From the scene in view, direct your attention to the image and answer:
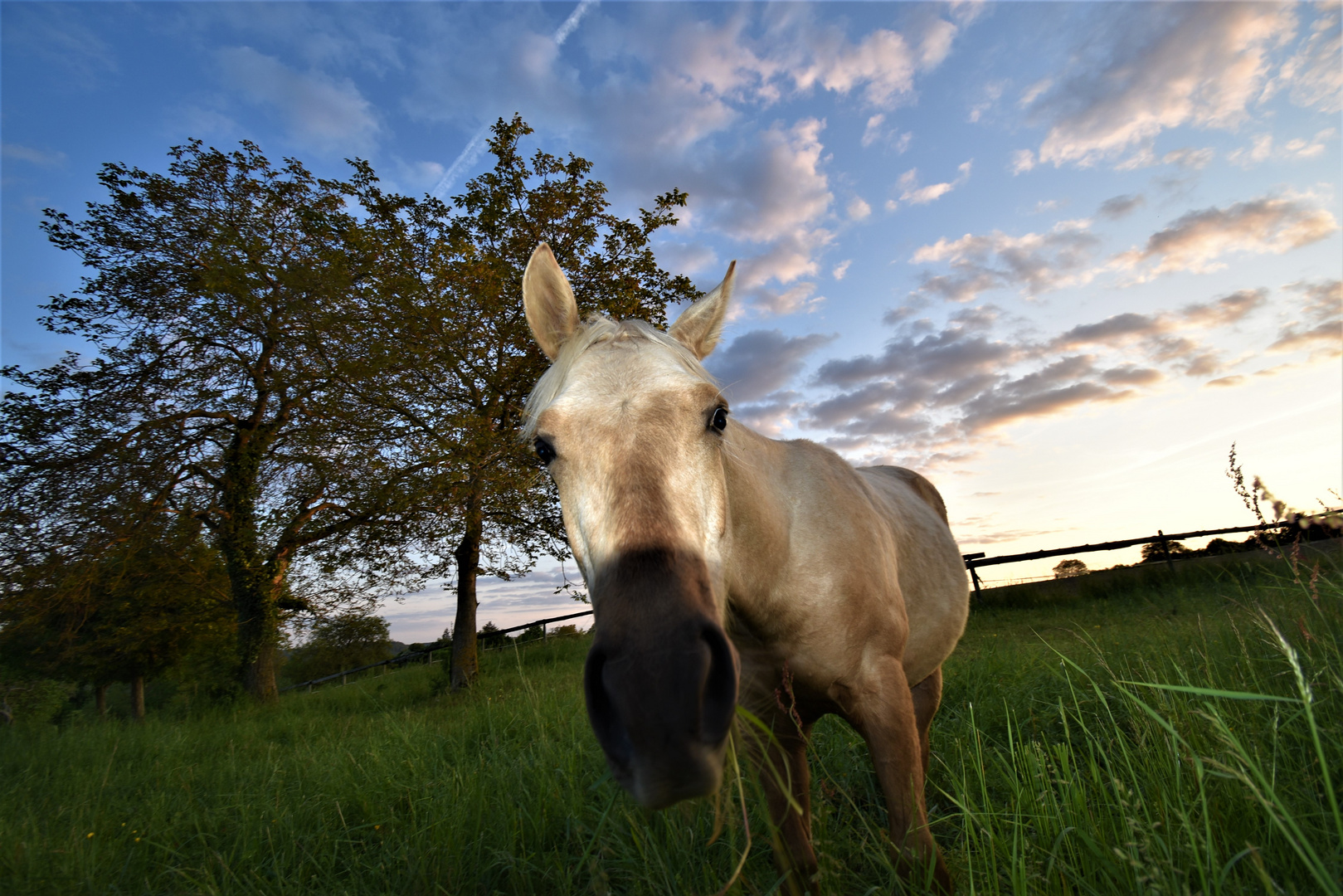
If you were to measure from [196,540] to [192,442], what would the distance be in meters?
2.32

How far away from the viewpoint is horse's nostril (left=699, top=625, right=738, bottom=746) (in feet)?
4.41

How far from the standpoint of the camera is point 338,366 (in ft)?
41.4

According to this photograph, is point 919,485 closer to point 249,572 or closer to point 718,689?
point 718,689

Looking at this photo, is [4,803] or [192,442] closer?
[4,803]

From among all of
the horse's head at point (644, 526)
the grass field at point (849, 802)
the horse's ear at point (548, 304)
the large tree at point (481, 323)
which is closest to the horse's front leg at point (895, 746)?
the grass field at point (849, 802)

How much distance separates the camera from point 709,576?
1.84 metres

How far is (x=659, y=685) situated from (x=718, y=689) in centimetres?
18

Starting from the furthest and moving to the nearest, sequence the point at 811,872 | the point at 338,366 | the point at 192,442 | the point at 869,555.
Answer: the point at 192,442
the point at 338,366
the point at 869,555
the point at 811,872

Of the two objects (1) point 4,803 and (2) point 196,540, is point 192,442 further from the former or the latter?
(1) point 4,803

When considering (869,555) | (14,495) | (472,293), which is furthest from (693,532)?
(14,495)

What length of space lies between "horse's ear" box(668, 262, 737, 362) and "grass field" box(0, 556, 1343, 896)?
6.75 feet

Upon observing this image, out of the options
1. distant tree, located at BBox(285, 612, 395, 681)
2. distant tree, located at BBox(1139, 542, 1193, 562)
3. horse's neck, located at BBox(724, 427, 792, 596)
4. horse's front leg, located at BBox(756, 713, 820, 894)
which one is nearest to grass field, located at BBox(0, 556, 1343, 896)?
horse's front leg, located at BBox(756, 713, 820, 894)

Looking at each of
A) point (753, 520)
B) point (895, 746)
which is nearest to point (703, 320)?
point (753, 520)

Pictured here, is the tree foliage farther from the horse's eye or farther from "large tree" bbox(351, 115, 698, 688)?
the horse's eye
